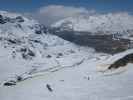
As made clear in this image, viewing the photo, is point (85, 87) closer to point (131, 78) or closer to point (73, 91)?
point (73, 91)

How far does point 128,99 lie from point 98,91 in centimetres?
449

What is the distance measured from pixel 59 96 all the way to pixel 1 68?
530 ft

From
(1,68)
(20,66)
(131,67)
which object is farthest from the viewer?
(20,66)

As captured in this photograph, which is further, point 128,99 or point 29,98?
point 29,98

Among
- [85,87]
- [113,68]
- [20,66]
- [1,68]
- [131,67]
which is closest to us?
[85,87]

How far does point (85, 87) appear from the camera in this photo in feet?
84.1

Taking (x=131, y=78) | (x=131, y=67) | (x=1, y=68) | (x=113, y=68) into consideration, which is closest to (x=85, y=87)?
(x=131, y=78)

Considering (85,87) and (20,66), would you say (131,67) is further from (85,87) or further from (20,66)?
(20,66)

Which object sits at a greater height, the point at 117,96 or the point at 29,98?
the point at 117,96

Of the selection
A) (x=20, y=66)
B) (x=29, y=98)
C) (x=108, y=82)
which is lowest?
(x=20, y=66)

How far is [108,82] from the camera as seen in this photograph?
1043 inches

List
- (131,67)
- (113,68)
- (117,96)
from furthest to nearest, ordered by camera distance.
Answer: (113,68)
(131,67)
(117,96)

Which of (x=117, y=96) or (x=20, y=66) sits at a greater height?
(x=117, y=96)

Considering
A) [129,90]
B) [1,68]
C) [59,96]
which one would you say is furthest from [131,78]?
[1,68]
